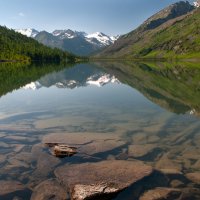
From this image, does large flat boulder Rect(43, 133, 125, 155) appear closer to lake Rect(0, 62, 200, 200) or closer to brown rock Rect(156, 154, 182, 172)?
lake Rect(0, 62, 200, 200)

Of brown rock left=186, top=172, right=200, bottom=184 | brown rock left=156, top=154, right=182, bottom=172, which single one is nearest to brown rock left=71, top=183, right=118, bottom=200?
brown rock left=186, top=172, right=200, bottom=184

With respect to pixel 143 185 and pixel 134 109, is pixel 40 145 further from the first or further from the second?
pixel 134 109

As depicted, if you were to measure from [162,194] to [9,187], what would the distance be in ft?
27.7

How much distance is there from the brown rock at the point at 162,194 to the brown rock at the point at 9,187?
6.88 meters

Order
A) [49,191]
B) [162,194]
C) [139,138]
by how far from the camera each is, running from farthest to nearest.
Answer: [139,138] < [49,191] < [162,194]

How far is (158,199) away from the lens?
1616 cm

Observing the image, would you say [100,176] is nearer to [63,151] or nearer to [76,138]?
[63,151]

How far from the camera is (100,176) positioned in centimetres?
1836

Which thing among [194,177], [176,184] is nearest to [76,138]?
[176,184]

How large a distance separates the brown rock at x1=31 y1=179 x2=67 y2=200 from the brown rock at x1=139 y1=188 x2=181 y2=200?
4.30 meters

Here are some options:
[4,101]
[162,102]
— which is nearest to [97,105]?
[162,102]

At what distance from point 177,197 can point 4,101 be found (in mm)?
38317

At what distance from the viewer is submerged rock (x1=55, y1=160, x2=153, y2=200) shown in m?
16.2

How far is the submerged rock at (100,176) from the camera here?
53.1ft
